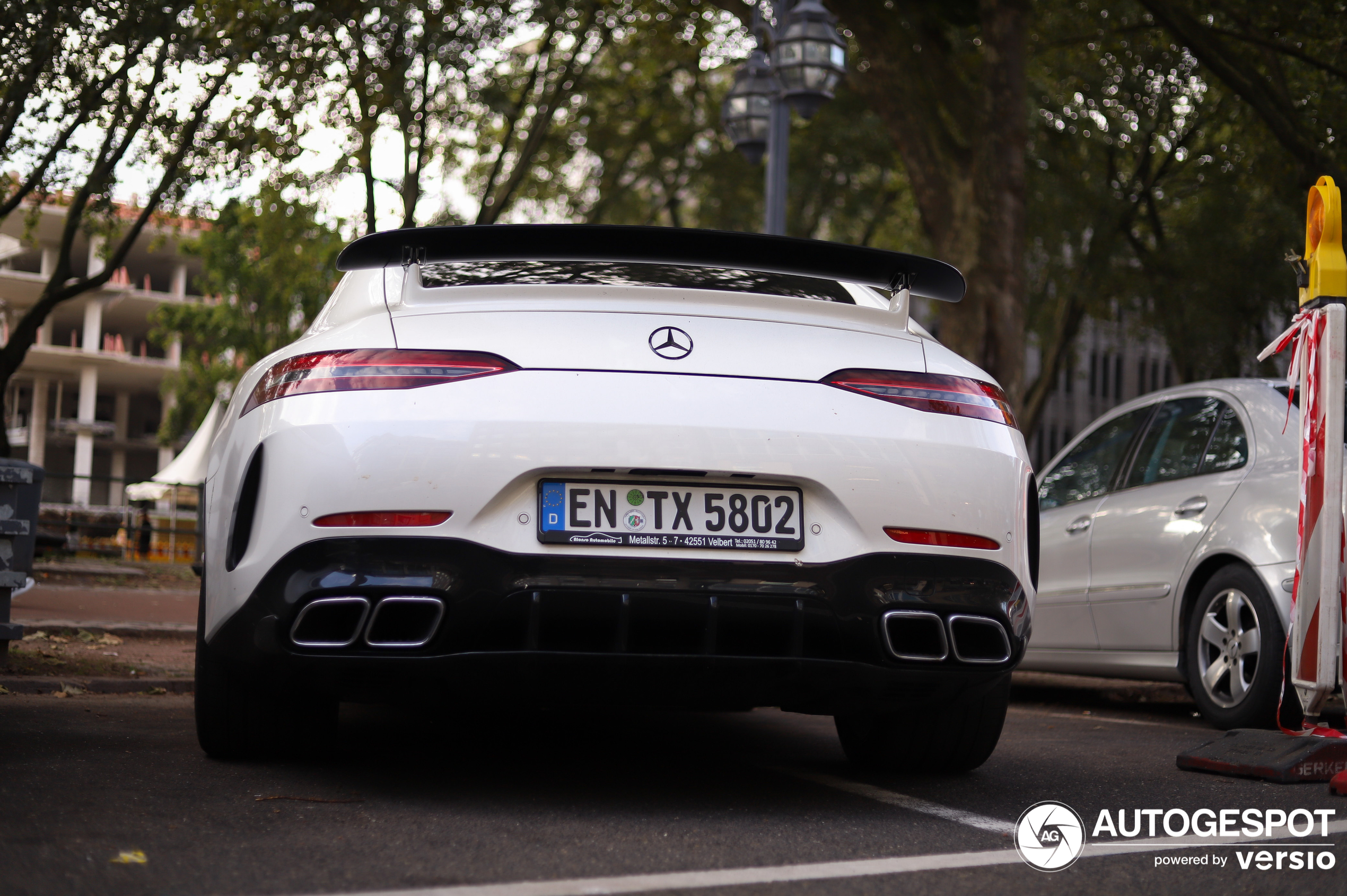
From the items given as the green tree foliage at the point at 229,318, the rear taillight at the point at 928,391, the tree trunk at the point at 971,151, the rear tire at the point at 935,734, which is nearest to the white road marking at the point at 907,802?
the rear tire at the point at 935,734

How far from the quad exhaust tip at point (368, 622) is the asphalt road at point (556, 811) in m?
0.41

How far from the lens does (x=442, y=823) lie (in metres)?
3.24

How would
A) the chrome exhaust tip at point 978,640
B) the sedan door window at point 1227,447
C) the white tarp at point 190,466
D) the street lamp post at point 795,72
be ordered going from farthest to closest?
the white tarp at point 190,466
the street lamp post at point 795,72
the sedan door window at point 1227,447
the chrome exhaust tip at point 978,640

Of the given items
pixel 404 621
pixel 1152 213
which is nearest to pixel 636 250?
pixel 404 621

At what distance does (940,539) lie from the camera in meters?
3.50

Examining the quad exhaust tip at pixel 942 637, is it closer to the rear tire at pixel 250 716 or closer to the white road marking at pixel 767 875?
the white road marking at pixel 767 875

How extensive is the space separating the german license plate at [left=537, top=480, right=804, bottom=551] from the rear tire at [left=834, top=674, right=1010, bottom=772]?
0.94 meters

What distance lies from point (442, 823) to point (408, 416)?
0.95 meters

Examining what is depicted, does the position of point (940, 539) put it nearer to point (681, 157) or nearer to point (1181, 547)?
point (1181, 547)

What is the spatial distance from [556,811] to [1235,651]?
344 cm

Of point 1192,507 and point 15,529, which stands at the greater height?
point 1192,507

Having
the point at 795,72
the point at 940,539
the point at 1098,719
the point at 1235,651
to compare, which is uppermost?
the point at 795,72

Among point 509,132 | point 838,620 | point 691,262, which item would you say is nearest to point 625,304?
point 691,262

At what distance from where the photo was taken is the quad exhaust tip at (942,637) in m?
3.43
